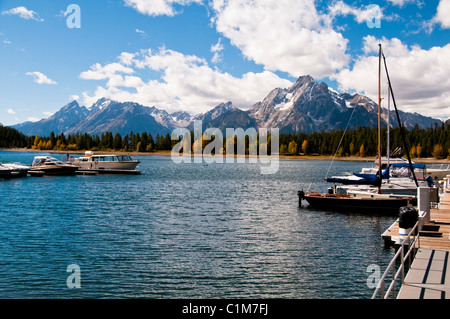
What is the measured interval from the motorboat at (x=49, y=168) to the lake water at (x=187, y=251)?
49.7m

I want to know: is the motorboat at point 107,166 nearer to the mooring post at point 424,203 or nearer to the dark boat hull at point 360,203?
the dark boat hull at point 360,203

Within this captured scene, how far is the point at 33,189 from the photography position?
6806cm

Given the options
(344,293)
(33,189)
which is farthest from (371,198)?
(33,189)

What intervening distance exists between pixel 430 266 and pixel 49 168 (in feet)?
310

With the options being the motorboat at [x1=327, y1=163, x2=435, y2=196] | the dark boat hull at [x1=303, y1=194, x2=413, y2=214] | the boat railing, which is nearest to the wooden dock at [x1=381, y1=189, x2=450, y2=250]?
the boat railing

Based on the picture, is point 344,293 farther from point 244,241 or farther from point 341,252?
point 244,241

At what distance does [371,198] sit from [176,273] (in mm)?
30597

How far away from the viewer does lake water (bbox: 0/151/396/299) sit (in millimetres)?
20312

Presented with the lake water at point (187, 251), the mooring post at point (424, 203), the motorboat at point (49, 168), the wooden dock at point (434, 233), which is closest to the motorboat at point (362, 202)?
the lake water at point (187, 251)

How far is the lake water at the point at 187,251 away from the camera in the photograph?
2031cm

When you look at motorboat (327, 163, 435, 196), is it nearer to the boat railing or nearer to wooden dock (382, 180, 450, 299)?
wooden dock (382, 180, 450, 299)

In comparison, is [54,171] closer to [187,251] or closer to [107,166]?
[107,166]
